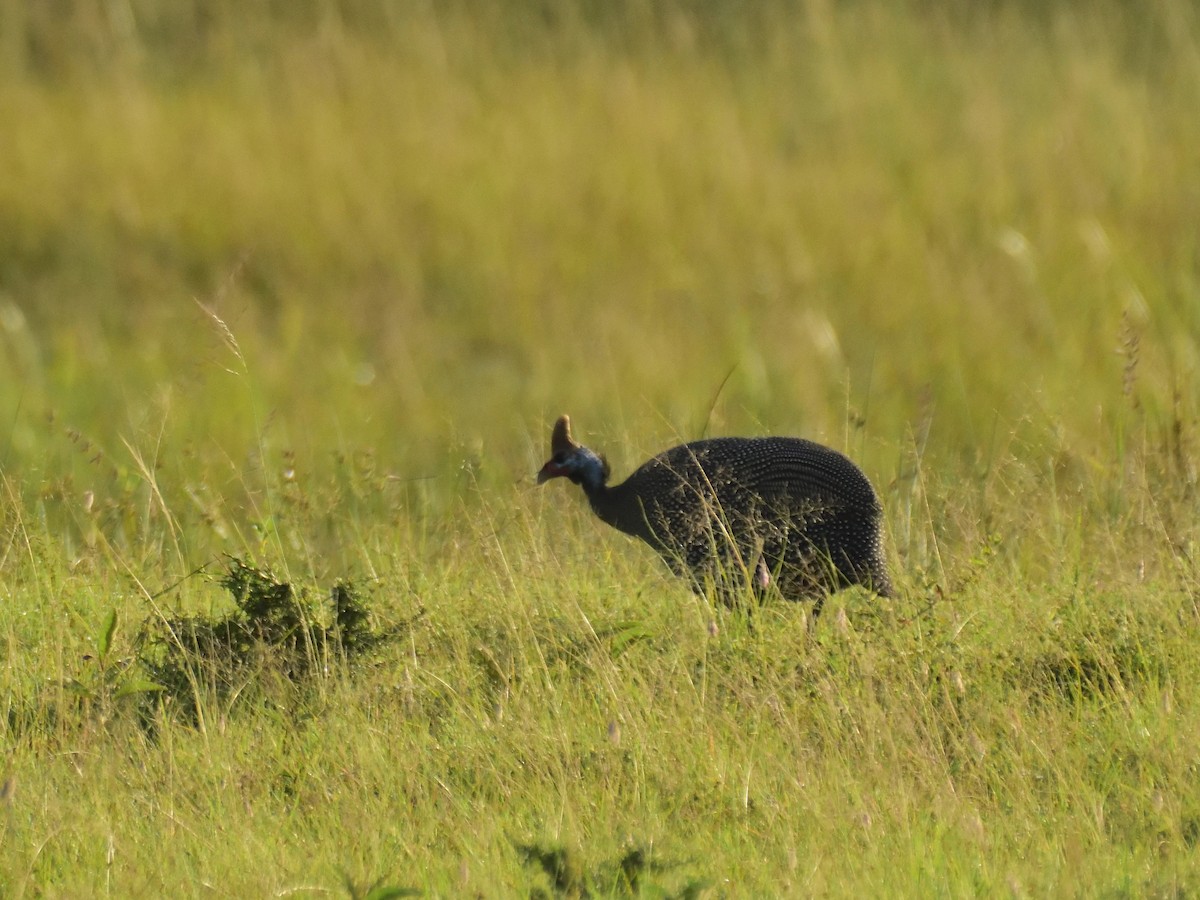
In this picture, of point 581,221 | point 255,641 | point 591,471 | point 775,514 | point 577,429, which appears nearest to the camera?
point 255,641

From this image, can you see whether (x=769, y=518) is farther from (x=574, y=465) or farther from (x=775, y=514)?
(x=574, y=465)

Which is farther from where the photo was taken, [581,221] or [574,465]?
[581,221]

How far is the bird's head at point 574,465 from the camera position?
5.15 metres

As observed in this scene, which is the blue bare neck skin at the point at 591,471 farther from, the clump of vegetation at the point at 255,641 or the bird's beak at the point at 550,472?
the clump of vegetation at the point at 255,641

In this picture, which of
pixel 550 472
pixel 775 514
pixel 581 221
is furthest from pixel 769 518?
pixel 581 221

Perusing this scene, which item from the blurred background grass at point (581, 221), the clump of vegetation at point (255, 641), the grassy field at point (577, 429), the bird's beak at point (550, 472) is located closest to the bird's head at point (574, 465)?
the bird's beak at point (550, 472)

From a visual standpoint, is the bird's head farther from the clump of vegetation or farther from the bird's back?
the clump of vegetation

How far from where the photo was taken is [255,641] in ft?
14.8

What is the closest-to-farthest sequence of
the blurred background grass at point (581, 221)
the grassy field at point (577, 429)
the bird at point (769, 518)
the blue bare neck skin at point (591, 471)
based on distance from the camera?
the grassy field at point (577, 429), the bird at point (769, 518), the blue bare neck skin at point (591, 471), the blurred background grass at point (581, 221)

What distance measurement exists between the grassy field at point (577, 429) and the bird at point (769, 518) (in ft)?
0.29

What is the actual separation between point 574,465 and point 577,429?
2.45 metres

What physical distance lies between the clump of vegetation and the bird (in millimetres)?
807

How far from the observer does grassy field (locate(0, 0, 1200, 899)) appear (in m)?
3.79

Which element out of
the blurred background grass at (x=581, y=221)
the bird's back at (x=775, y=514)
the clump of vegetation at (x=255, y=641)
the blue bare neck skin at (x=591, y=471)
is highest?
the blurred background grass at (x=581, y=221)
